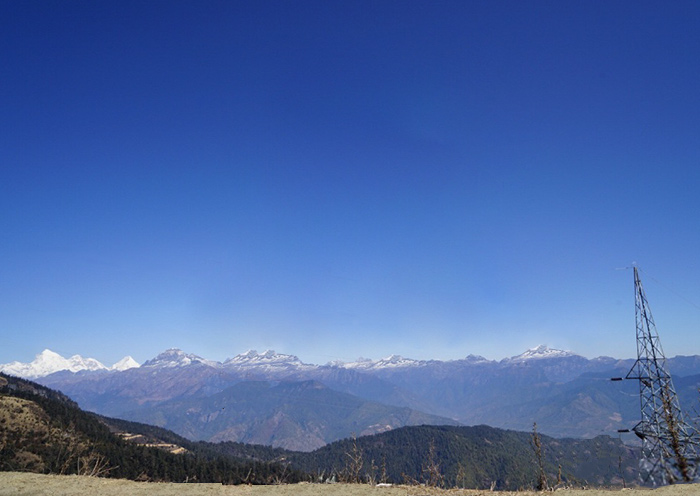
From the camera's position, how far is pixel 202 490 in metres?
15.5

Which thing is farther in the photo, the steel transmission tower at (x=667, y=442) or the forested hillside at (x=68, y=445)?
the forested hillside at (x=68, y=445)

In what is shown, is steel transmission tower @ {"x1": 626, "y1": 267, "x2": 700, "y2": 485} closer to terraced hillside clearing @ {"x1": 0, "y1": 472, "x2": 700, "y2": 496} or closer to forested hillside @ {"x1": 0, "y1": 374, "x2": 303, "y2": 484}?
terraced hillside clearing @ {"x1": 0, "y1": 472, "x2": 700, "y2": 496}

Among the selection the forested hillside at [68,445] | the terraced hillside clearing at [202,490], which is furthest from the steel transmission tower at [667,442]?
the forested hillside at [68,445]

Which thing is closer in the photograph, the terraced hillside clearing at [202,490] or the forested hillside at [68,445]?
the terraced hillside clearing at [202,490]

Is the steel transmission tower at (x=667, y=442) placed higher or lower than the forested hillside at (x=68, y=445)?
higher

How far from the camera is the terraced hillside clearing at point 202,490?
14.3 meters

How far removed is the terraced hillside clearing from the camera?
14336 mm

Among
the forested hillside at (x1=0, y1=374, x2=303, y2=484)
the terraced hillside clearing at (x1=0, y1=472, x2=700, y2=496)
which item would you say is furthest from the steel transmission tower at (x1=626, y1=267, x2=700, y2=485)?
the forested hillside at (x1=0, y1=374, x2=303, y2=484)

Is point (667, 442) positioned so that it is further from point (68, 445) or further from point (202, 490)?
point (68, 445)

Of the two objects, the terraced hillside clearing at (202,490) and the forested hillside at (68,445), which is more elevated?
the terraced hillside clearing at (202,490)

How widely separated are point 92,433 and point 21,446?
182 feet

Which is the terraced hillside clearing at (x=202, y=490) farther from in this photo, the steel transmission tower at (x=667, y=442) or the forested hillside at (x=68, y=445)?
the forested hillside at (x=68, y=445)

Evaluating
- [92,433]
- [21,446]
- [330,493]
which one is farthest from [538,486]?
[92,433]

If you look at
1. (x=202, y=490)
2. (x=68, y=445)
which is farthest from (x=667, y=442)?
(x=68, y=445)
